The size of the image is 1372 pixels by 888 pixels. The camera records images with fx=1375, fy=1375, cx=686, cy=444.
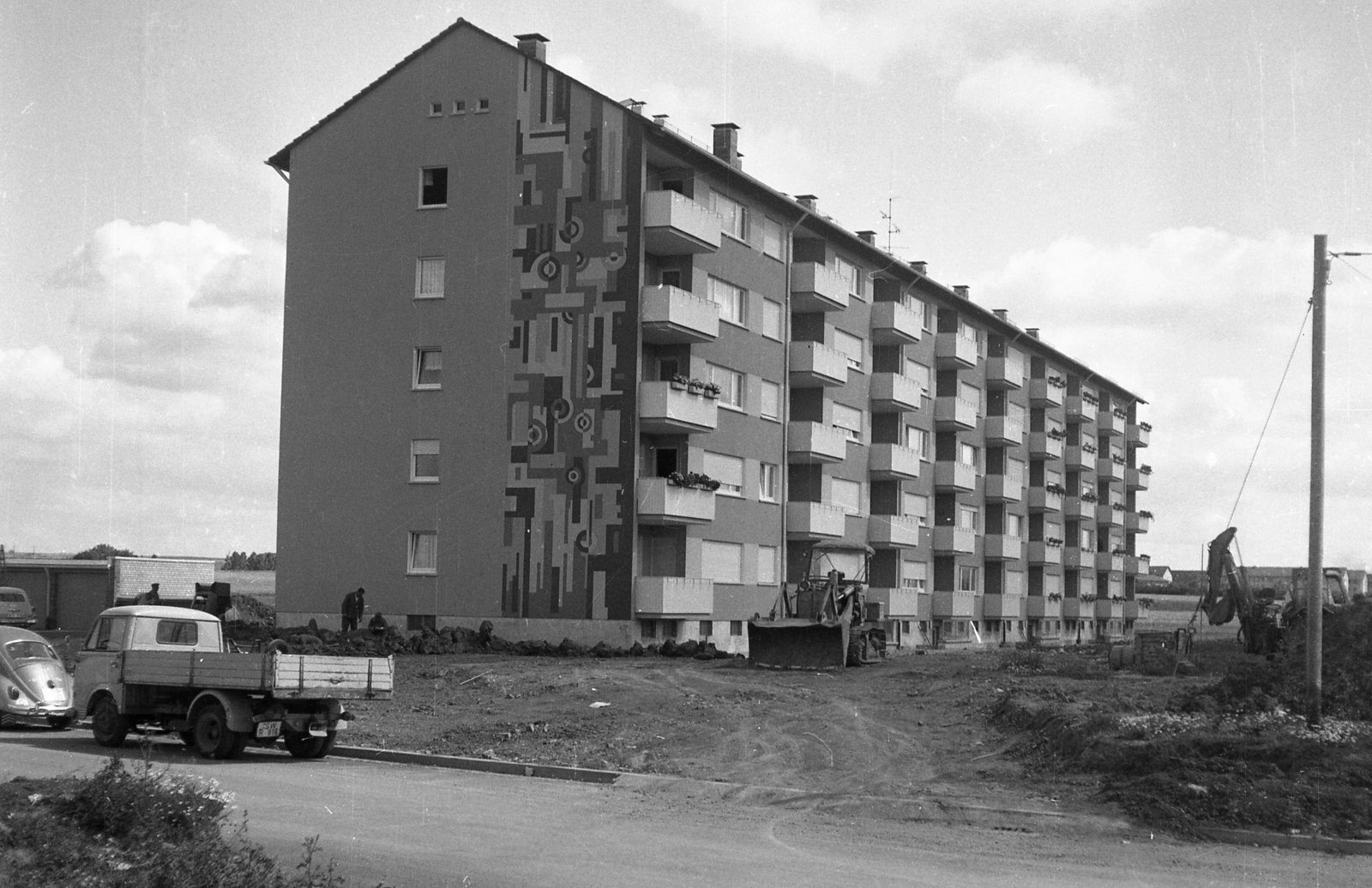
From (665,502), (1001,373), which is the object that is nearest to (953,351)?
(1001,373)

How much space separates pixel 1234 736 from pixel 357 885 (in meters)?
11.9

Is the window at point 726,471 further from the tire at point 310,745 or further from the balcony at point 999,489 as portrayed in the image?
the balcony at point 999,489

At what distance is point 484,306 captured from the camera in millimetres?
39875

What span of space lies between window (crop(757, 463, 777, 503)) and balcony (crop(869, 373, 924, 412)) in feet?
31.6

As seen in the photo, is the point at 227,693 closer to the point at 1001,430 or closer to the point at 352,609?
the point at 352,609

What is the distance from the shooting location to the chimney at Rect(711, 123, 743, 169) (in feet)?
150

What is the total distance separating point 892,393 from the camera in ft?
176

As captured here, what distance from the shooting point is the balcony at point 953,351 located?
200 ft

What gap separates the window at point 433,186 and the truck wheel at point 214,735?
2501 centimetres

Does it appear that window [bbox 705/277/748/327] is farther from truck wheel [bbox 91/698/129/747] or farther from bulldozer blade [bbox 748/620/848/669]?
truck wheel [bbox 91/698/129/747]

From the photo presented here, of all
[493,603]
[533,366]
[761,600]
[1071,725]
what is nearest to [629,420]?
[533,366]

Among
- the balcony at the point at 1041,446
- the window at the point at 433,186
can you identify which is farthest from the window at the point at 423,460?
the balcony at the point at 1041,446

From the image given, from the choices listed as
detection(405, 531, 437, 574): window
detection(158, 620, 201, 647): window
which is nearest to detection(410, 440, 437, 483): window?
detection(405, 531, 437, 574): window

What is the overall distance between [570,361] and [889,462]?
59.4ft
